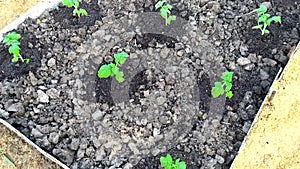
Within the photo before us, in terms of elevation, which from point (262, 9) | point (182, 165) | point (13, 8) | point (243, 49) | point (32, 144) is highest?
point (13, 8)

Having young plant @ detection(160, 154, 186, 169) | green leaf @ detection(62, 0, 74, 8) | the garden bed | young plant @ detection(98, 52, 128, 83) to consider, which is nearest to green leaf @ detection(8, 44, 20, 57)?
the garden bed

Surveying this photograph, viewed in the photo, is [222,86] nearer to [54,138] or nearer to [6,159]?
[54,138]

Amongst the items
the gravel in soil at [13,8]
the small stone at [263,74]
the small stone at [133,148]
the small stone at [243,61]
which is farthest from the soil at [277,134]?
the gravel in soil at [13,8]

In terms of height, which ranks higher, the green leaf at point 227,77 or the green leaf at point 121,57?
the green leaf at point 121,57

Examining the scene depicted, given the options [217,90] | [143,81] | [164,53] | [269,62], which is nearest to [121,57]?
[143,81]

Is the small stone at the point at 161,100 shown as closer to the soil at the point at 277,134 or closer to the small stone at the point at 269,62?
the soil at the point at 277,134
